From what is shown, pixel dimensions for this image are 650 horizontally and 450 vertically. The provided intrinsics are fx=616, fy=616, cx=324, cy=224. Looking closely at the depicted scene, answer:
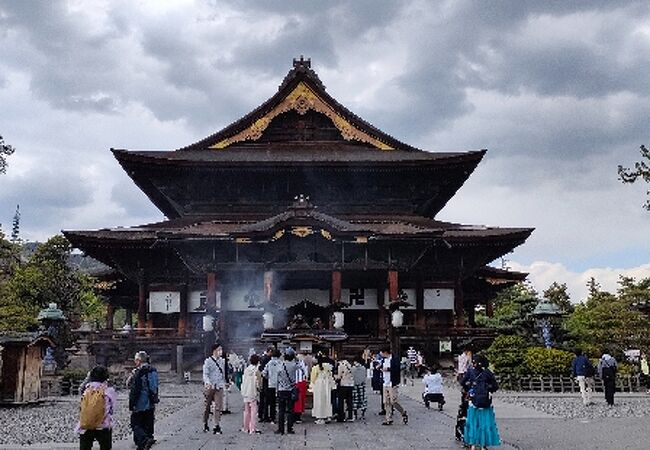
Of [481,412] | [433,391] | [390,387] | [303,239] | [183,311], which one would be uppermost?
[303,239]

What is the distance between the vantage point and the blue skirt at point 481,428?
10.3 metres

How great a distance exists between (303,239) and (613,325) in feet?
65.9

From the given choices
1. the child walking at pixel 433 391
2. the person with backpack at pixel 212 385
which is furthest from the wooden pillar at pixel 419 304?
the person with backpack at pixel 212 385

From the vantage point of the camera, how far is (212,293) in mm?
27766

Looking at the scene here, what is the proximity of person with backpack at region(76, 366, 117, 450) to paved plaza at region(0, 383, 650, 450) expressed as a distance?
284 cm

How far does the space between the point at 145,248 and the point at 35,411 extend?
1231 centimetres

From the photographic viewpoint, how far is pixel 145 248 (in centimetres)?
2945

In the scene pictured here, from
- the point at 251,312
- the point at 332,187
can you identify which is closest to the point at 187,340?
the point at 251,312

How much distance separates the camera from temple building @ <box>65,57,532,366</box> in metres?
27.5

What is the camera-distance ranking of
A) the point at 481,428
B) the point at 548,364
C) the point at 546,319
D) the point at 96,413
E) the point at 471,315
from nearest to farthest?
the point at 96,413
the point at 481,428
the point at 548,364
the point at 546,319
the point at 471,315

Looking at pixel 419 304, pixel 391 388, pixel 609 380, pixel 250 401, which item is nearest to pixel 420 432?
pixel 391 388

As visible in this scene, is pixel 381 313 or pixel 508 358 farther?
pixel 381 313

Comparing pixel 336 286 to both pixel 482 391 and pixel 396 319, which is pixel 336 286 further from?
pixel 482 391

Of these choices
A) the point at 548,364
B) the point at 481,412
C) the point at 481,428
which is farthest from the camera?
the point at 548,364
